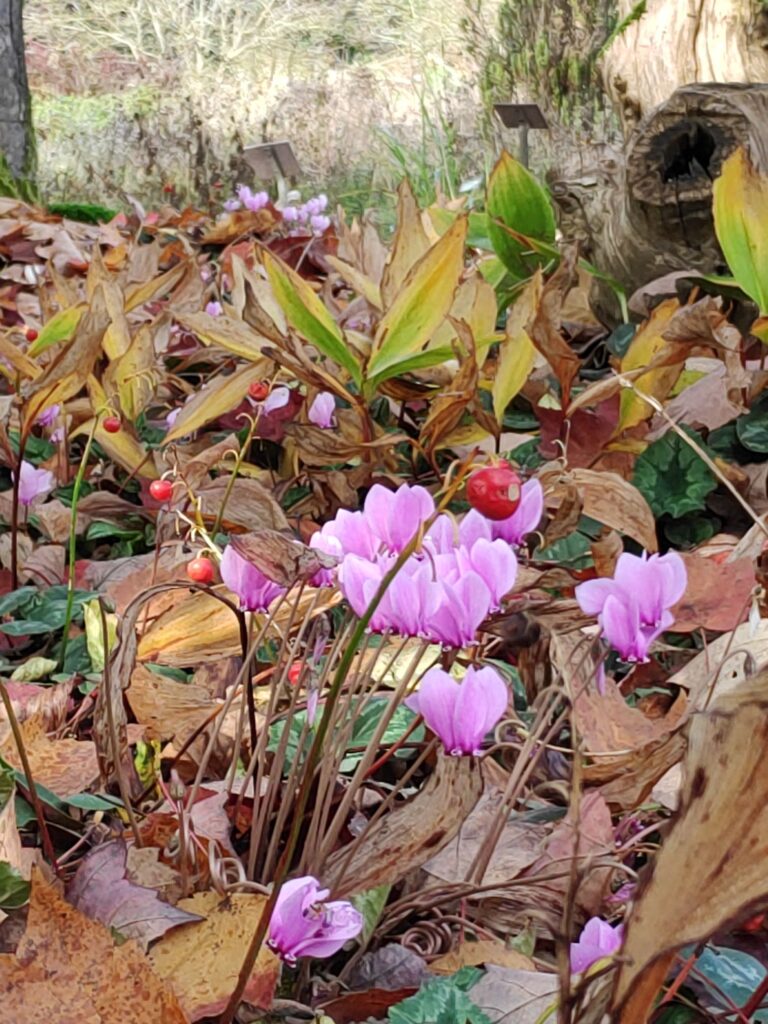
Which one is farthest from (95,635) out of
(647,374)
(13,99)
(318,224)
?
(13,99)

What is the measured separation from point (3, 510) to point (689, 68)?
160cm

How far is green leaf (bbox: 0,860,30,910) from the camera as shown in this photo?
0.50 m

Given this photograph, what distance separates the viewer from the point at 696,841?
12.8 inches

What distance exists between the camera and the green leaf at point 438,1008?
48cm

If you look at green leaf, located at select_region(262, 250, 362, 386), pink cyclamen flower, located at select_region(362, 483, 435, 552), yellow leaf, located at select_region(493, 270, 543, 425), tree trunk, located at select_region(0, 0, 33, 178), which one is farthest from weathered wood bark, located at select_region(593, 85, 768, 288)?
tree trunk, located at select_region(0, 0, 33, 178)

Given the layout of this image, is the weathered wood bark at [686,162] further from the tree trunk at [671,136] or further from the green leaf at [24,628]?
the green leaf at [24,628]

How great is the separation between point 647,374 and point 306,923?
0.88 metres

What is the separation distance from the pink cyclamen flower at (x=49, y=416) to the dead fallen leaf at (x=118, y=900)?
0.87 meters

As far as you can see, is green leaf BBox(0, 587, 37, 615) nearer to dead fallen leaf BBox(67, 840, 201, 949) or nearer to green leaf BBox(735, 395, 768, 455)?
dead fallen leaf BBox(67, 840, 201, 949)

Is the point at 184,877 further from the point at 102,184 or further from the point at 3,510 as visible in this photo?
the point at 102,184

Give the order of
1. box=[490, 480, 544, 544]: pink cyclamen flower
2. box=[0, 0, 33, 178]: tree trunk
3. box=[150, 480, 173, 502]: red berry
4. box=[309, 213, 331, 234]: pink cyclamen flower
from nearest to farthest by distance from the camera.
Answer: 1. box=[490, 480, 544, 544]: pink cyclamen flower
2. box=[150, 480, 173, 502]: red berry
3. box=[309, 213, 331, 234]: pink cyclamen flower
4. box=[0, 0, 33, 178]: tree trunk

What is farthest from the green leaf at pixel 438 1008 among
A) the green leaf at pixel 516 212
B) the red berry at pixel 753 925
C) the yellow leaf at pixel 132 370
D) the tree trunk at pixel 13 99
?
the tree trunk at pixel 13 99

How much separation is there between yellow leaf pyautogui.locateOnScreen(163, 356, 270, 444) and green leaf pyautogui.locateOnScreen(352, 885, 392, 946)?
0.69 meters

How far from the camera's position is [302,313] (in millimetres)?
1153
